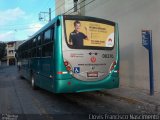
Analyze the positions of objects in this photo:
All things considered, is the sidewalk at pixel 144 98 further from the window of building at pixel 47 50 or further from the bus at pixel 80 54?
the window of building at pixel 47 50

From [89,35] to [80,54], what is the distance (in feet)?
2.62

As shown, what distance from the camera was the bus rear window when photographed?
33.5ft

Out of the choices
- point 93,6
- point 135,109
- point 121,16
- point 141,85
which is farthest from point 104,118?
point 93,6

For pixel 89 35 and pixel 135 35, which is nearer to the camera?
pixel 89 35

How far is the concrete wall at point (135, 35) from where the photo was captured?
41.4ft

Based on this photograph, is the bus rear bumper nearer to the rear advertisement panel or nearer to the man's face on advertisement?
the rear advertisement panel

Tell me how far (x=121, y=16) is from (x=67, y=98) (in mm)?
5829

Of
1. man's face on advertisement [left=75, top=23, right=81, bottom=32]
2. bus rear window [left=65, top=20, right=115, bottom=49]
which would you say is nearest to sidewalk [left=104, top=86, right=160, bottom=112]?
bus rear window [left=65, top=20, right=115, bottom=49]

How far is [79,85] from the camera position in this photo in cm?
1023

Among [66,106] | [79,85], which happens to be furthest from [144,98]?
[66,106]

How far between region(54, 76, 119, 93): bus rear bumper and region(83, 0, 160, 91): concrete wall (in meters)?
2.86

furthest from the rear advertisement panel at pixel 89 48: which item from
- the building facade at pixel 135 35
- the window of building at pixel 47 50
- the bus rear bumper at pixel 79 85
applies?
the building facade at pixel 135 35

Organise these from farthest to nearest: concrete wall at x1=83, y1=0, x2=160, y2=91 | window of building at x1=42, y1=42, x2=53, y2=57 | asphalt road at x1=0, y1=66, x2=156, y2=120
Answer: concrete wall at x1=83, y1=0, x2=160, y2=91, window of building at x1=42, y1=42, x2=53, y2=57, asphalt road at x1=0, y1=66, x2=156, y2=120

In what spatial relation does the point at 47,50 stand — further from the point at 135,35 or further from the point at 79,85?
the point at 135,35
